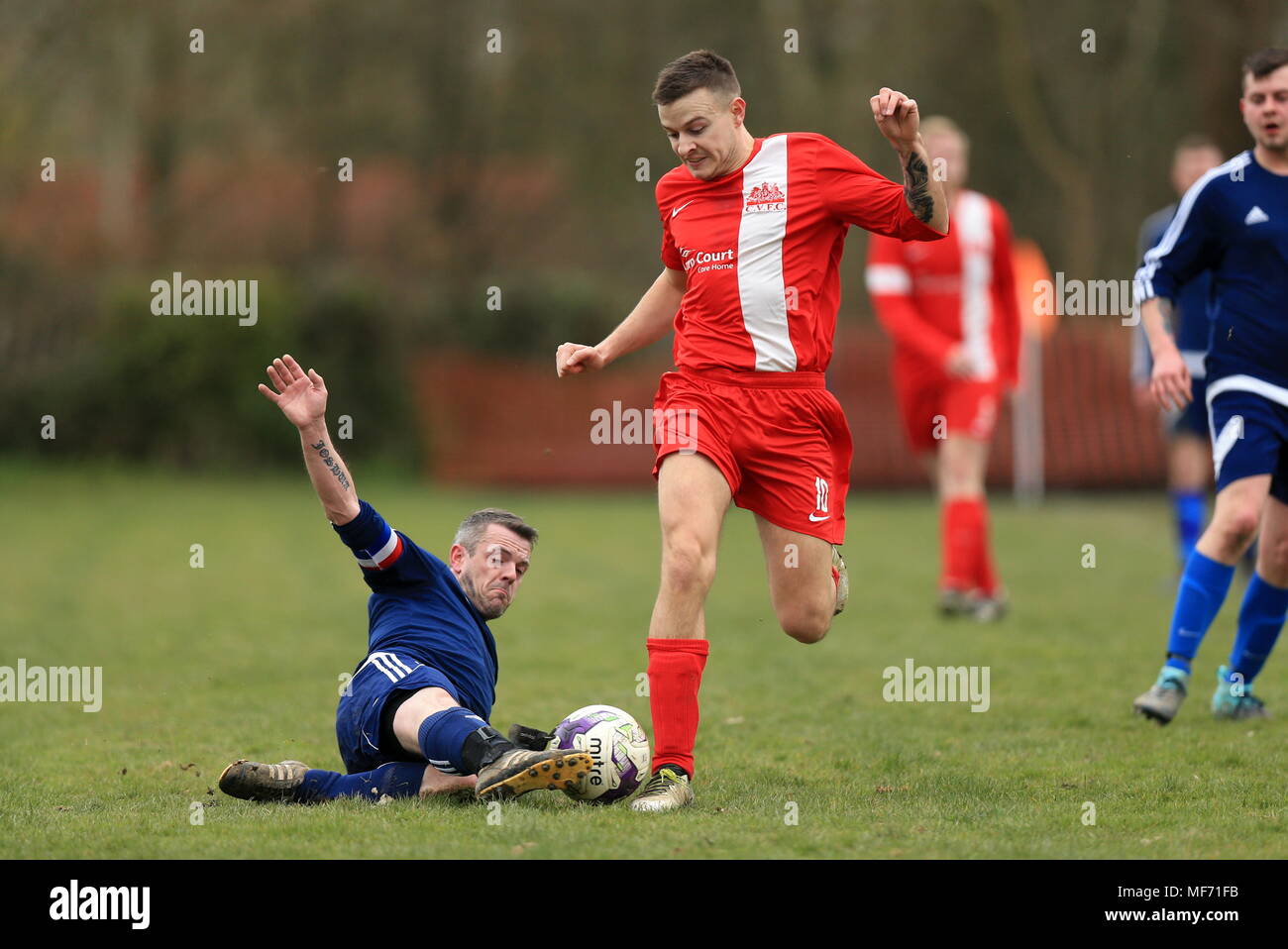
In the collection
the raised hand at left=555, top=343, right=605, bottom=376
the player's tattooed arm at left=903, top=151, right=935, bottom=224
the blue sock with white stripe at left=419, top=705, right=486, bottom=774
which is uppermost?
the player's tattooed arm at left=903, top=151, right=935, bottom=224

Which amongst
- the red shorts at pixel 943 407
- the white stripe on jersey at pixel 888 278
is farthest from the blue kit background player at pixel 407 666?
the white stripe on jersey at pixel 888 278

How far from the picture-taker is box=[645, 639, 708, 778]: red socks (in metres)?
5.21

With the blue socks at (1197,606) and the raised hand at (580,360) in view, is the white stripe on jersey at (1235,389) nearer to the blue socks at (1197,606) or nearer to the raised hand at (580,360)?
the blue socks at (1197,606)

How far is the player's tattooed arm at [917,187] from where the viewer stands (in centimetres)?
534

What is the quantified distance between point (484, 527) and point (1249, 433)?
2982mm

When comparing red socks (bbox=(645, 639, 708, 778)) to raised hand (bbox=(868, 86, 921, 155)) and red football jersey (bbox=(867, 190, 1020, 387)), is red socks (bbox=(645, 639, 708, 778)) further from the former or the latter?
red football jersey (bbox=(867, 190, 1020, 387))

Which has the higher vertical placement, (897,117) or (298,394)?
(897,117)

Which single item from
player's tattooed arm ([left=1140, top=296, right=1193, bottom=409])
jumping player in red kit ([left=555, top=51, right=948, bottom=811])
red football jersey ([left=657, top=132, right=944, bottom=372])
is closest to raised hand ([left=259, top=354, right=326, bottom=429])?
jumping player in red kit ([left=555, top=51, right=948, bottom=811])

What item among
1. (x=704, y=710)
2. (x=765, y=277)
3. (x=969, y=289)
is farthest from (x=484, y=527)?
(x=969, y=289)

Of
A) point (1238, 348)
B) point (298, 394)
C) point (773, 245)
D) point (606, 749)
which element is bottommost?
point (606, 749)

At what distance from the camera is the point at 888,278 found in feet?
33.5

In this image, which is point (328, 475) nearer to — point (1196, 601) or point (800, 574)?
point (800, 574)

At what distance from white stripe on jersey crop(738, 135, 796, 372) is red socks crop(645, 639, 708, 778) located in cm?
103

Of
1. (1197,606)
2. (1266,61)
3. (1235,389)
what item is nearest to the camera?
(1266,61)
